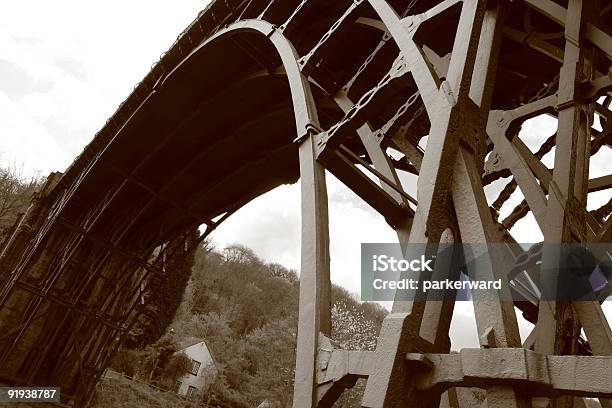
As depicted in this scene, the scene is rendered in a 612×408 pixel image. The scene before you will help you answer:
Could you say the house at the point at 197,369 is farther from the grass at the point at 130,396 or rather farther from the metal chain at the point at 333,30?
the metal chain at the point at 333,30

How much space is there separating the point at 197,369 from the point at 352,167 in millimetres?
34163

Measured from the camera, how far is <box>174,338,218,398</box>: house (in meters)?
31.9

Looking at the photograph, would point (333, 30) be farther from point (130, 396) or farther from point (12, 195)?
point (12, 195)

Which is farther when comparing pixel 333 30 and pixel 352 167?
pixel 333 30

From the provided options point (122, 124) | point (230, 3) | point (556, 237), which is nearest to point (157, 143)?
point (122, 124)

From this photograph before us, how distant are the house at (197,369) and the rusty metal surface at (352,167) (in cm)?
1837

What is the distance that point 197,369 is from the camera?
113ft

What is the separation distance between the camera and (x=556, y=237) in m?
3.09

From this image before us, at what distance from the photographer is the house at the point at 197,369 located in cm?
3194

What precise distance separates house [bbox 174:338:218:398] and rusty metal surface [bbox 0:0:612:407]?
723 inches

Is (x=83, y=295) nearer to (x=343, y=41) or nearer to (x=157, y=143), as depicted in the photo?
(x=157, y=143)

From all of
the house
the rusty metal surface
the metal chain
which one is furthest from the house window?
the metal chain

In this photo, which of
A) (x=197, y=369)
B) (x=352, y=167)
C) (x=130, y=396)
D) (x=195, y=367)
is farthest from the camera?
(x=197, y=369)

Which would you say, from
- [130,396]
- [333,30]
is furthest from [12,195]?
[333,30]
